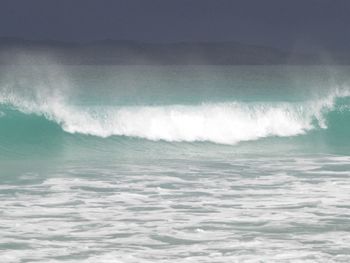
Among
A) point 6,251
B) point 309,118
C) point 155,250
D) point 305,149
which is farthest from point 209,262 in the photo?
point 309,118

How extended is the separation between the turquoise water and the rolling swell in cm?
4

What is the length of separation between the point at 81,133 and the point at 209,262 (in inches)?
491

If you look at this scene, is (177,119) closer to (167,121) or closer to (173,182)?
(167,121)

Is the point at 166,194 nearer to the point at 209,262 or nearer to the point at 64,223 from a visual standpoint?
the point at 64,223

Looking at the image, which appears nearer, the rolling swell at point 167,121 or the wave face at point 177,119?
the rolling swell at point 167,121

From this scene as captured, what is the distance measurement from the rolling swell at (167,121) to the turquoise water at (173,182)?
0.04m

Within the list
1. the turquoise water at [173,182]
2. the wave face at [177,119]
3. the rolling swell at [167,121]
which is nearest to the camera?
the turquoise water at [173,182]

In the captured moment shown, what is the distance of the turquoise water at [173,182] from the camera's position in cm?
991

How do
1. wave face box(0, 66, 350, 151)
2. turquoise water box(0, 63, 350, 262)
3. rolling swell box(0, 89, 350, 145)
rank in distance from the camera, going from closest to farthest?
turquoise water box(0, 63, 350, 262) < rolling swell box(0, 89, 350, 145) < wave face box(0, 66, 350, 151)

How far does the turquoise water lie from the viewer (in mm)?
9906

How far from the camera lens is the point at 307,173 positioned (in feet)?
50.4

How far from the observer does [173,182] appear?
14.4 meters

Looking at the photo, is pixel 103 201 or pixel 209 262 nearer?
pixel 209 262

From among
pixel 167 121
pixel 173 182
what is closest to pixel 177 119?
pixel 167 121
